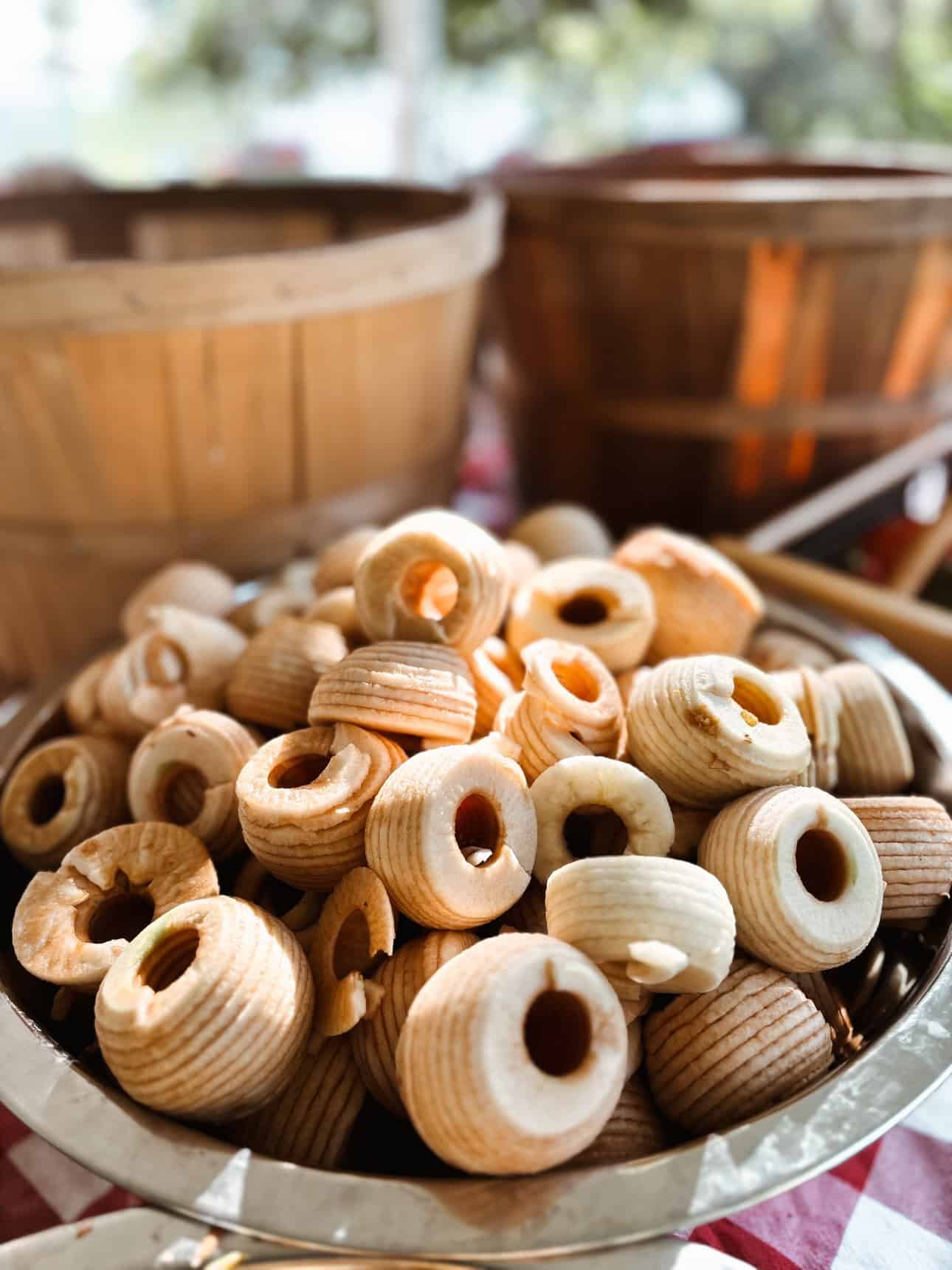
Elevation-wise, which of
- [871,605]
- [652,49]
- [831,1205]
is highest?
[652,49]

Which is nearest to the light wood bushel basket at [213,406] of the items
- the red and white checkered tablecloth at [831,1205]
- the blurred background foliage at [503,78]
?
the red and white checkered tablecloth at [831,1205]

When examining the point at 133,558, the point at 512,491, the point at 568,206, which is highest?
the point at 568,206

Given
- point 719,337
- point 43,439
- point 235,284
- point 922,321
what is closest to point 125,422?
point 43,439

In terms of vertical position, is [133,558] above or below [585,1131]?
below

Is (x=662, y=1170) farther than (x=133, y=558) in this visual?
No

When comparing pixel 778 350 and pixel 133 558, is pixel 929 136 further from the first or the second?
pixel 133 558

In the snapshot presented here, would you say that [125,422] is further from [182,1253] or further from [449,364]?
[182,1253]

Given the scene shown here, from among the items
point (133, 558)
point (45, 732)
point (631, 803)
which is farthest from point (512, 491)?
point (631, 803)

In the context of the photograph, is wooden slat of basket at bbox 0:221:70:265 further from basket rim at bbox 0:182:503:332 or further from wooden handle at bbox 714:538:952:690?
wooden handle at bbox 714:538:952:690
